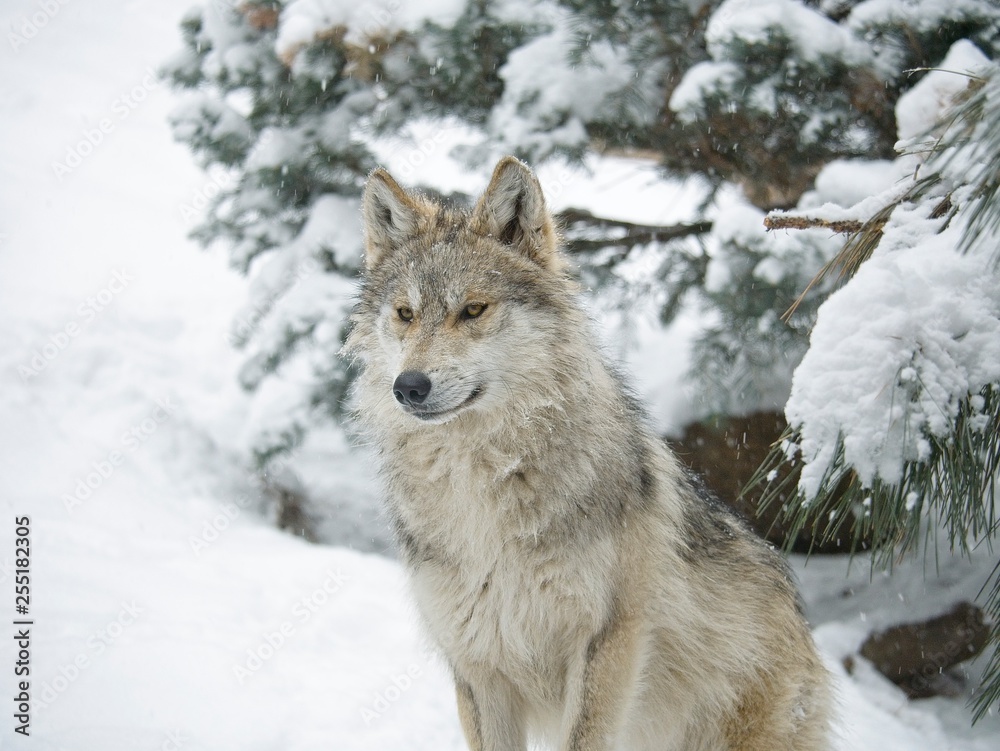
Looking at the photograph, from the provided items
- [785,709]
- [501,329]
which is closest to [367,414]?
[501,329]

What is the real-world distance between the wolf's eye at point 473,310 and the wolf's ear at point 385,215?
0.58 meters

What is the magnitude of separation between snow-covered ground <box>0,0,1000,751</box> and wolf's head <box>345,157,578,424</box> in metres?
1.21

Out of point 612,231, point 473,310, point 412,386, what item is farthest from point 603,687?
point 612,231

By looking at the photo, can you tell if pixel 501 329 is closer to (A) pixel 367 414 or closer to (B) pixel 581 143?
(A) pixel 367 414

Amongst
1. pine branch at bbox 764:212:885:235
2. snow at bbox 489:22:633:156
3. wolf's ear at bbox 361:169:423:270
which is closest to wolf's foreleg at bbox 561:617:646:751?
pine branch at bbox 764:212:885:235

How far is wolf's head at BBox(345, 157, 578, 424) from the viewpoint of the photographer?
2855 mm

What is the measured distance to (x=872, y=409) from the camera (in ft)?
6.30

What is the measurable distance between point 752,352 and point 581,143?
1732 millimetres

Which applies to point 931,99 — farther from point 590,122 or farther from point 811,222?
point 590,122

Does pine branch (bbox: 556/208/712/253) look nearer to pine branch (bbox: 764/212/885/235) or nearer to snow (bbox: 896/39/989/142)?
snow (bbox: 896/39/989/142)

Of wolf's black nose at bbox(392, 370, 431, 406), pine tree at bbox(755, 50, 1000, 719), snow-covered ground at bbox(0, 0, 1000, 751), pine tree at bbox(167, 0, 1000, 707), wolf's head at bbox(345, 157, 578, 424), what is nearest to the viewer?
pine tree at bbox(755, 50, 1000, 719)

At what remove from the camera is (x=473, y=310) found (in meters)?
3.04

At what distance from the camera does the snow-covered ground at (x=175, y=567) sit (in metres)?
3.79

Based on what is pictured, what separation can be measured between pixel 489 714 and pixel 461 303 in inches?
66.1
